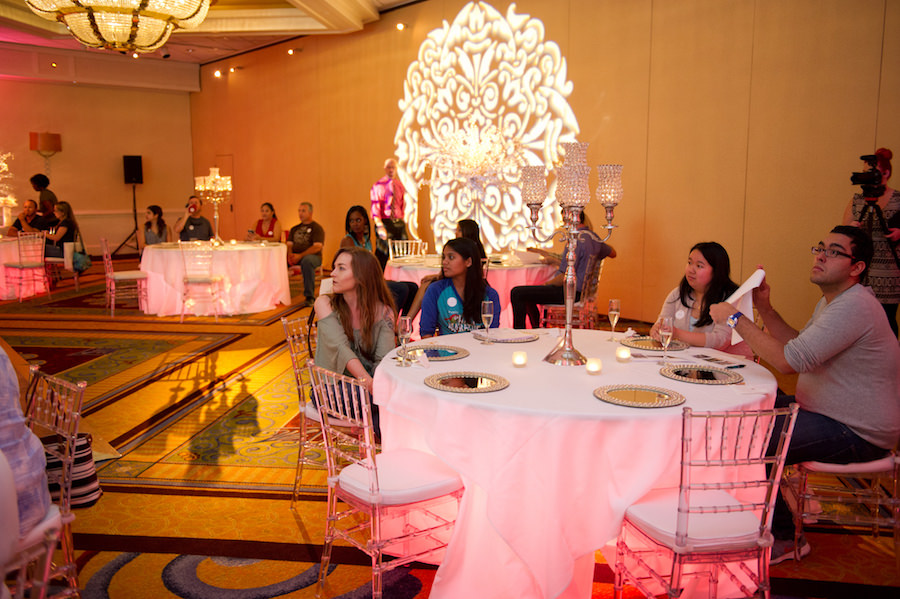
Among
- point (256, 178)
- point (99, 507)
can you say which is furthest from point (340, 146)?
point (99, 507)

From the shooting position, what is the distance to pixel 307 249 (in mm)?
9406

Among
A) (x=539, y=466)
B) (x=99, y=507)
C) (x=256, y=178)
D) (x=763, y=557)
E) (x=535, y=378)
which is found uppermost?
(x=256, y=178)

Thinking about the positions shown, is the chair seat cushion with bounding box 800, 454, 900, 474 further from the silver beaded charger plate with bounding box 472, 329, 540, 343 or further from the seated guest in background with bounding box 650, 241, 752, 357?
the silver beaded charger plate with bounding box 472, 329, 540, 343

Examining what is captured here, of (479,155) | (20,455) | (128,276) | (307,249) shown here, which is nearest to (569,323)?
(20,455)

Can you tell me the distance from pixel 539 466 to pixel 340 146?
10.00 m

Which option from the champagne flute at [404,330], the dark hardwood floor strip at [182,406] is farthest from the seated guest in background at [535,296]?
the champagne flute at [404,330]

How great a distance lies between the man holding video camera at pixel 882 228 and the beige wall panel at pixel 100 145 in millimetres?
13517

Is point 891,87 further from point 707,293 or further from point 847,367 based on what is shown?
point 847,367

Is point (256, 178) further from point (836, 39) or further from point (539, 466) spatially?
point (539, 466)

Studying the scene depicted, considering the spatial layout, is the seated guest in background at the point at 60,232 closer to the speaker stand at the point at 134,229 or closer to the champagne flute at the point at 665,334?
the speaker stand at the point at 134,229

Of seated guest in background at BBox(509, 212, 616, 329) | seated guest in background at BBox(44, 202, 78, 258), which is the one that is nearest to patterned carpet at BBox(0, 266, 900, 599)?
seated guest in background at BBox(509, 212, 616, 329)

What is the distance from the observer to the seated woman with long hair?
3.30 m

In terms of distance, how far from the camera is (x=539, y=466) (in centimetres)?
221

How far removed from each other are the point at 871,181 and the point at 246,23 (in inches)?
375
